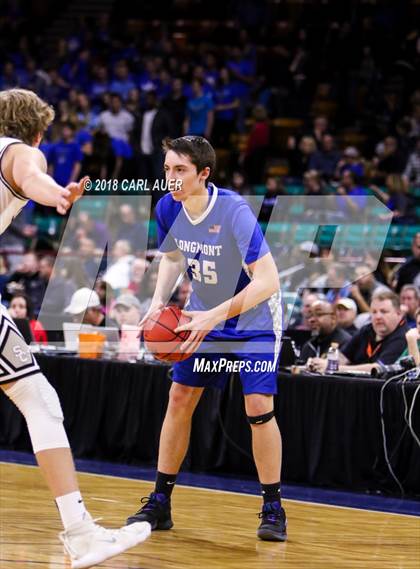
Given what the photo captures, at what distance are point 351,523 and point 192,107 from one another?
443 inches

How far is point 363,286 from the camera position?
1153 cm

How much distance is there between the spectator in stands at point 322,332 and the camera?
9344 mm

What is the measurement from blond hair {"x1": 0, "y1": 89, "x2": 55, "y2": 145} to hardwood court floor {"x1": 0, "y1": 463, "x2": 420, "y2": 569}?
179cm

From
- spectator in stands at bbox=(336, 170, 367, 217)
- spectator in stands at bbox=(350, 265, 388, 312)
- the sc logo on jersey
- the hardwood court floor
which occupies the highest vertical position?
spectator in stands at bbox=(336, 170, 367, 217)

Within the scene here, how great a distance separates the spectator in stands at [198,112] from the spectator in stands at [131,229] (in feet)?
13.1

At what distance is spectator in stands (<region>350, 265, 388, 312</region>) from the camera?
11391 mm

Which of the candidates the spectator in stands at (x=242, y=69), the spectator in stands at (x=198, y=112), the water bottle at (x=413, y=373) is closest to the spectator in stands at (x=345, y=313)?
the water bottle at (x=413, y=373)

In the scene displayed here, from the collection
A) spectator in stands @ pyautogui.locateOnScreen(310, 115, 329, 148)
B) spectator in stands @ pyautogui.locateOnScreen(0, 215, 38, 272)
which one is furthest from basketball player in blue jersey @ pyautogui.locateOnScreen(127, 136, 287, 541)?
spectator in stands @ pyautogui.locateOnScreen(310, 115, 329, 148)

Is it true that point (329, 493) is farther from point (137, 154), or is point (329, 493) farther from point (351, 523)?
point (137, 154)

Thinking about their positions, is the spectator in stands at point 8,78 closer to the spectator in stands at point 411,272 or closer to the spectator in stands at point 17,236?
the spectator in stands at point 17,236

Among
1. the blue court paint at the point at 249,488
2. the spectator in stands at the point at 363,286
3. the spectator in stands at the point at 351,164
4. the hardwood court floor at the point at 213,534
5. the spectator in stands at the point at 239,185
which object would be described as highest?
the spectator in stands at the point at 351,164

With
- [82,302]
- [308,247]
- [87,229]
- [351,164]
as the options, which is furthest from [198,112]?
[82,302]

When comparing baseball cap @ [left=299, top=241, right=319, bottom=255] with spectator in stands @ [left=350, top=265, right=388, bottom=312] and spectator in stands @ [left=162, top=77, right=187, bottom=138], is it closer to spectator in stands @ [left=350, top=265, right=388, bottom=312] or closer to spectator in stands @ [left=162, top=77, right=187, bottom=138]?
spectator in stands @ [left=350, top=265, right=388, bottom=312]

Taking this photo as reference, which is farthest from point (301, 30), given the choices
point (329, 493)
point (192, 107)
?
point (329, 493)
